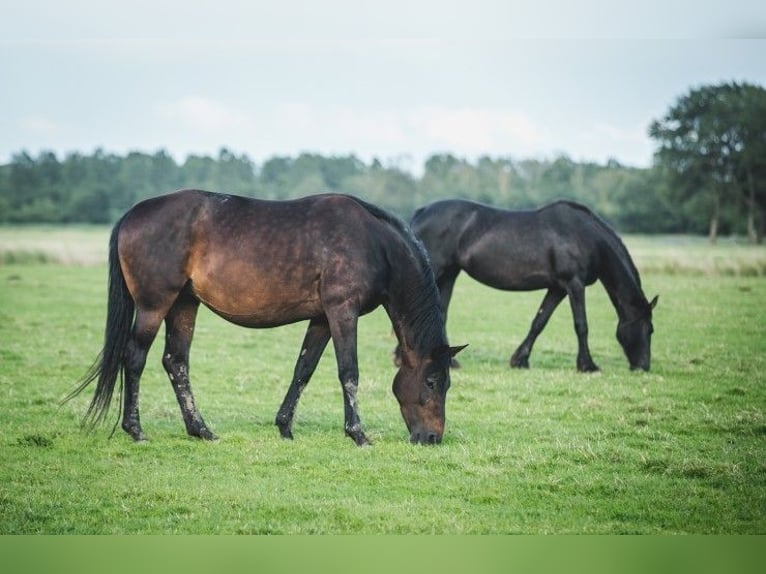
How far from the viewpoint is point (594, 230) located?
12469 millimetres

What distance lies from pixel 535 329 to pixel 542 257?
3.48 feet

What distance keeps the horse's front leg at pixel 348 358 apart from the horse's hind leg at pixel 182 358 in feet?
4.23

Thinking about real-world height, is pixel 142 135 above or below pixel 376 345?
above

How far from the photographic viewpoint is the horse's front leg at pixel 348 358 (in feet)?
25.6

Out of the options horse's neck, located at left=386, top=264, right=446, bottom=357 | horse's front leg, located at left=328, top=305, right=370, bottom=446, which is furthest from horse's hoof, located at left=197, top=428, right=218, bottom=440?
horse's neck, located at left=386, top=264, right=446, bottom=357

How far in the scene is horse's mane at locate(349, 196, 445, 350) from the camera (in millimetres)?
7969

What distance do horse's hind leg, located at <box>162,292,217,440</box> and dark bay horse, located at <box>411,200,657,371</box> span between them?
5124 mm

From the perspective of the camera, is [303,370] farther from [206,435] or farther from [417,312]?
[417,312]

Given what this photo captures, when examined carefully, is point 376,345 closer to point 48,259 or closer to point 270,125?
point 270,125

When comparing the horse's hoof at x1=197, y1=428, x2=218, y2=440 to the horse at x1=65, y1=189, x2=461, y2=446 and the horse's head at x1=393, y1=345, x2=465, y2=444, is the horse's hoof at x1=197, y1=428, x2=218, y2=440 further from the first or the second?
the horse's head at x1=393, y1=345, x2=465, y2=444

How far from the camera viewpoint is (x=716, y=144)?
71.8 feet

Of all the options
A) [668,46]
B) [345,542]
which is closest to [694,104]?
[668,46]

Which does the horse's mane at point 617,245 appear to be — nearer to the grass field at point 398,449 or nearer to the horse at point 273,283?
the grass field at point 398,449

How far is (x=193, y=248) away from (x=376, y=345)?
7039mm
